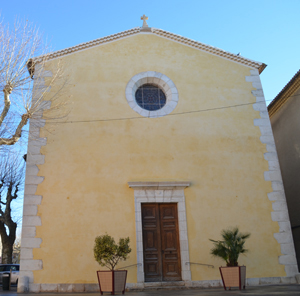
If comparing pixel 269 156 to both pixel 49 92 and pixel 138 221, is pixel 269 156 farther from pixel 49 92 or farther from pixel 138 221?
pixel 49 92

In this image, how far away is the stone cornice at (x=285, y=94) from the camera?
12331mm

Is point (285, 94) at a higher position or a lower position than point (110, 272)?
higher

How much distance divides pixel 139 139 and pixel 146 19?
4.47 meters

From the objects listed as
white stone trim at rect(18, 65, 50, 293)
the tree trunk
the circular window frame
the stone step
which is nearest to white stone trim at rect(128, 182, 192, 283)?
the stone step

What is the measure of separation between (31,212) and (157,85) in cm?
526

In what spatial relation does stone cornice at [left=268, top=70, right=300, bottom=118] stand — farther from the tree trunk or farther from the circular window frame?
the tree trunk

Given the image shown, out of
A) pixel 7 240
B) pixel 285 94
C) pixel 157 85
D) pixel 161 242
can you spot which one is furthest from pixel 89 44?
pixel 7 240

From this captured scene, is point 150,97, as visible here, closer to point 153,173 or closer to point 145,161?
point 145,161

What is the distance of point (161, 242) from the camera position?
9570 millimetres

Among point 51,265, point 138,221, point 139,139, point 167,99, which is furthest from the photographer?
point 167,99

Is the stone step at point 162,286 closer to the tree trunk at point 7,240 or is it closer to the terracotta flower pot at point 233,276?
the terracotta flower pot at point 233,276

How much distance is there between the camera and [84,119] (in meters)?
10.3

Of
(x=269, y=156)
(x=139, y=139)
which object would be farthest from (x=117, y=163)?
(x=269, y=156)

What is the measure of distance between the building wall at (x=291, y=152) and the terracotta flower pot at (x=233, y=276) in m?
5.55
